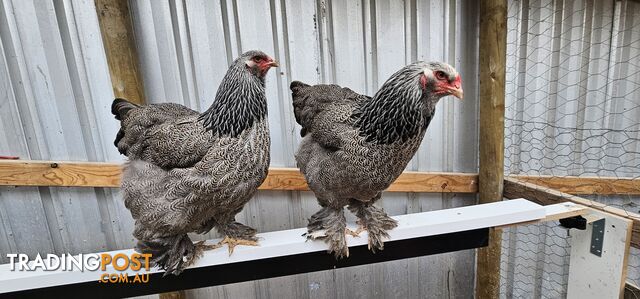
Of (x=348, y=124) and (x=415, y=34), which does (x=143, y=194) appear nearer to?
(x=348, y=124)

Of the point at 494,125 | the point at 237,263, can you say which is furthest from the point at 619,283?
the point at 237,263

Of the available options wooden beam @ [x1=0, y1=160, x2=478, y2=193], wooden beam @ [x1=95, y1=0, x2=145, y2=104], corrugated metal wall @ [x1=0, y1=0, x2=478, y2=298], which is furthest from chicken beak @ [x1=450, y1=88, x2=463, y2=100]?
wooden beam @ [x1=95, y1=0, x2=145, y2=104]

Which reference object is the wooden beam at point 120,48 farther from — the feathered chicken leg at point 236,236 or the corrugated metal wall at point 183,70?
the feathered chicken leg at point 236,236

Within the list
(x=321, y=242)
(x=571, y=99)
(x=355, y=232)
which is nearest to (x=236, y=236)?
(x=321, y=242)

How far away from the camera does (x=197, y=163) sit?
72 centimetres

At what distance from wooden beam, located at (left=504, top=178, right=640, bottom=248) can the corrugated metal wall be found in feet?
0.81

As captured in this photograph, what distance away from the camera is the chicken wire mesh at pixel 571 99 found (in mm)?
1341

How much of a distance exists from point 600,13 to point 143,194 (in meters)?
2.10

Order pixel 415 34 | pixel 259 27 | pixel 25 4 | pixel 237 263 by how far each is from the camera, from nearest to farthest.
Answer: pixel 237 263
pixel 25 4
pixel 259 27
pixel 415 34

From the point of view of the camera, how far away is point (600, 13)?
1352 millimetres

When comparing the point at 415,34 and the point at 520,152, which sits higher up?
the point at 415,34

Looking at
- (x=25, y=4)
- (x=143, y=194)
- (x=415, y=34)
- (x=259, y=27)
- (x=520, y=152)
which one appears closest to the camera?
(x=143, y=194)

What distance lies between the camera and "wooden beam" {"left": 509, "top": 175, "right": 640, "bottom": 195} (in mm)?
1401

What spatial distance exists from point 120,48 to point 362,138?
3.15 feet
